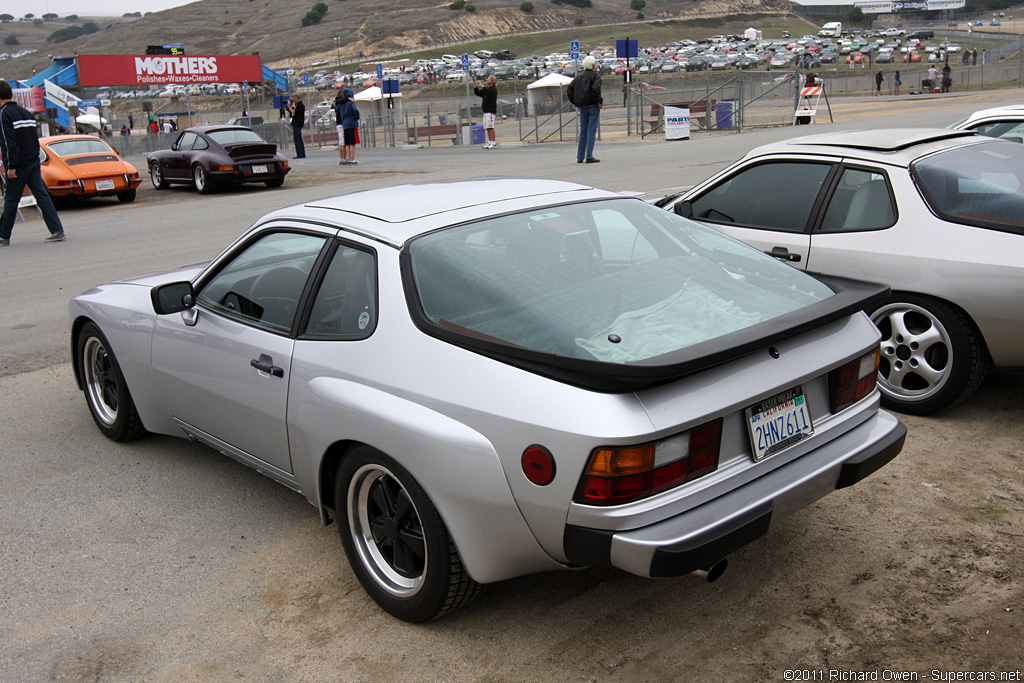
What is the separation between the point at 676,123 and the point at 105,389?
2182 centimetres

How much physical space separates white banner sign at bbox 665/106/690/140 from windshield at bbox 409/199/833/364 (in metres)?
21.9

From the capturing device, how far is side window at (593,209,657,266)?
11.0 ft

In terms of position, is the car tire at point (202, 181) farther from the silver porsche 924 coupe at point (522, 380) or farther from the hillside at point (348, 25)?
the hillside at point (348, 25)

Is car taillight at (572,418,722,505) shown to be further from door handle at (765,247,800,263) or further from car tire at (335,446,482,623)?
door handle at (765,247,800,263)

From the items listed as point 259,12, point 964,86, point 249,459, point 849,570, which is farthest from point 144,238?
point 259,12

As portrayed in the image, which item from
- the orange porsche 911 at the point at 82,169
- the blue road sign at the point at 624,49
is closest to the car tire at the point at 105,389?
the orange porsche 911 at the point at 82,169

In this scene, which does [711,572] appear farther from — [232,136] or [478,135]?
[478,135]

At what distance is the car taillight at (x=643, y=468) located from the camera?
2.44 metres

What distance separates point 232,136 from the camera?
60.7 feet

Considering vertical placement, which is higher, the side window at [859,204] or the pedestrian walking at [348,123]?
the pedestrian walking at [348,123]

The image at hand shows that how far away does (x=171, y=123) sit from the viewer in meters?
46.5

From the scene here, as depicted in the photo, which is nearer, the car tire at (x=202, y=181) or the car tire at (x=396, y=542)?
the car tire at (x=396, y=542)

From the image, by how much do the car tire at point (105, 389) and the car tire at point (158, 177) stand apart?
16231 mm

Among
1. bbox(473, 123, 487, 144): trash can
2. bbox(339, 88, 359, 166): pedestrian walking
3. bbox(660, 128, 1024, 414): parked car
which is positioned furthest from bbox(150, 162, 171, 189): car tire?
bbox(660, 128, 1024, 414): parked car
